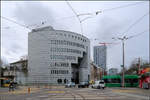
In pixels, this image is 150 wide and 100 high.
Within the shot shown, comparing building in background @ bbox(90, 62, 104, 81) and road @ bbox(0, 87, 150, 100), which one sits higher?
road @ bbox(0, 87, 150, 100)

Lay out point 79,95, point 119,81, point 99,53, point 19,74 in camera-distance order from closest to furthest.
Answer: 1. point 79,95
2. point 99,53
3. point 119,81
4. point 19,74

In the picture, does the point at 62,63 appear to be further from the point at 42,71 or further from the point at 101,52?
the point at 101,52

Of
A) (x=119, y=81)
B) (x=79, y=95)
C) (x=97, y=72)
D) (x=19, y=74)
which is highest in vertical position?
(x=79, y=95)

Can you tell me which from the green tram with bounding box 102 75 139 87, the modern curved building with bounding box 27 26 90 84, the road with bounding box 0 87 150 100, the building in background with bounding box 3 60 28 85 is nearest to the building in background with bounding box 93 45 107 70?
the road with bounding box 0 87 150 100

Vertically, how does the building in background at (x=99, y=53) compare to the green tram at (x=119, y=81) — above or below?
above

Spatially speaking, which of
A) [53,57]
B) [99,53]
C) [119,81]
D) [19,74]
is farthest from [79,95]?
[19,74]

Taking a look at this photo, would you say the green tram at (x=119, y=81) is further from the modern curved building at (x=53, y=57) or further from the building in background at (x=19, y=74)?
the building in background at (x=19, y=74)

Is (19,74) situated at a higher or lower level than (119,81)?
lower

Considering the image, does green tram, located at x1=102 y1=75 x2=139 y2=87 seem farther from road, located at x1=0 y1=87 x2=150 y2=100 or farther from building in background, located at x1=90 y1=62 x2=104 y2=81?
road, located at x1=0 y1=87 x2=150 y2=100

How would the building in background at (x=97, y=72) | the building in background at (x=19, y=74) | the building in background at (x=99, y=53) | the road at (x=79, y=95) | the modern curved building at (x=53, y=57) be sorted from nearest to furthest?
the road at (x=79, y=95) → the building in background at (x=99, y=53) → the building in background at (x=97, y=72) → the modern curved building at (x=53, y=57) → the building in background at (x=19, y=74)

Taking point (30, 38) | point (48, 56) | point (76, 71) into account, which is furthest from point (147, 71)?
point (76, 71)

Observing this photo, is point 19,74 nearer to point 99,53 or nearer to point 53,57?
point 53,57

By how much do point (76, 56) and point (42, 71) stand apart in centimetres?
1714

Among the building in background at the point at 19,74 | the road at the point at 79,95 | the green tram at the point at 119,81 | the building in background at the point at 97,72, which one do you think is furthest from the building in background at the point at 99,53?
the building in background at the point at 19,74
